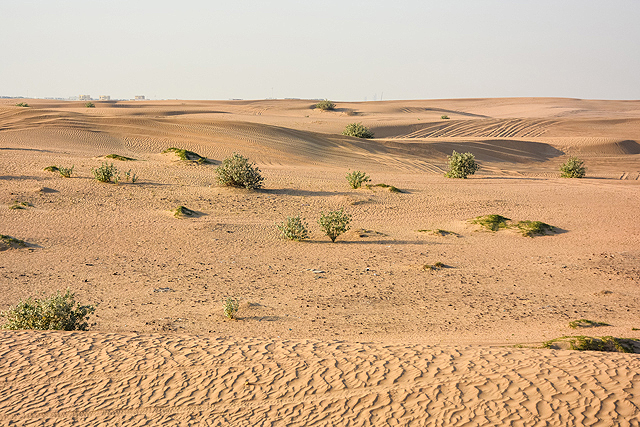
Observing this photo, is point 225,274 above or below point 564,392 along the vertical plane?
below

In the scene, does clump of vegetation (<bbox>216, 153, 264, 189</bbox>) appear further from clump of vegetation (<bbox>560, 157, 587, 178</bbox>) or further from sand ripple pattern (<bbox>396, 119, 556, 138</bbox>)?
sand ripple pattern (<bbox>396, 119, 556, 138</bbox>)

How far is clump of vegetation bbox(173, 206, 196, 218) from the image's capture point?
1208cm

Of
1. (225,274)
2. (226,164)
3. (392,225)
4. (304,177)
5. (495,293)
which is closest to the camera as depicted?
(495,293)

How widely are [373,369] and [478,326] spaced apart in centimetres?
264

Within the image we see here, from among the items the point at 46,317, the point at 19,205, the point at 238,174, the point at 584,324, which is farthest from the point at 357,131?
the point at 46,317

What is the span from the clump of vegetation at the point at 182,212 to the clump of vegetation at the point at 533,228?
7406 mm

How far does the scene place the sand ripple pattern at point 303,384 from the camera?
4.01 m

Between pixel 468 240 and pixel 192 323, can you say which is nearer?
pixel 192 323

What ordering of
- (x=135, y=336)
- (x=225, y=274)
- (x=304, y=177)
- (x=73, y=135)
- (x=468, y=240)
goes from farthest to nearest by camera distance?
1. (x=73, y=135)
2. (x=304, y=177)
3. (x=468, y=240)
4. (x=225, y=274)
5. (x=135, y=336)

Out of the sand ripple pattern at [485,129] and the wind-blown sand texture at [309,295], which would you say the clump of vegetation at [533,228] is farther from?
the sand ripple pattern at [485,129]

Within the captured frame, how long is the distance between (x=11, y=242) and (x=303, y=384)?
24.1 ft

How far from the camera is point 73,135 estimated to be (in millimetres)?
22312

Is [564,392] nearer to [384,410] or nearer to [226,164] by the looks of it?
[384,410]

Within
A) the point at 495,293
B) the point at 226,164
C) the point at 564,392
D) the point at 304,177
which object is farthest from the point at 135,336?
the point at 304,177
